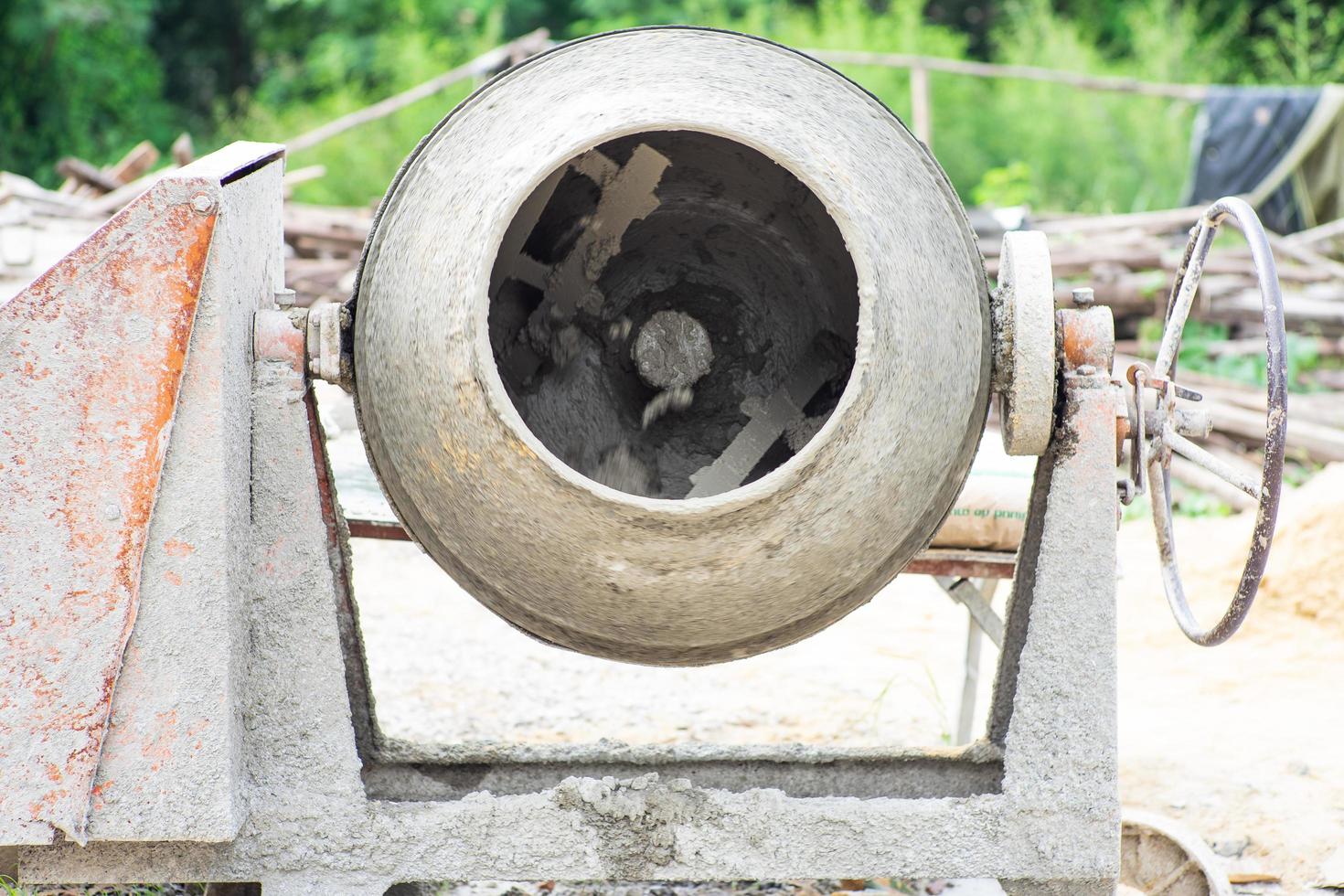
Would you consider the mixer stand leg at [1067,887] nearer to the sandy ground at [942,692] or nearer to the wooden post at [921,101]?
the sandy ground at [942,692]

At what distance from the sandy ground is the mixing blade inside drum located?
648mm

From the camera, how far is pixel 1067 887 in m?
2.21

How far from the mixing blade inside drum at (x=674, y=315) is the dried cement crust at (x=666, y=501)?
0.51 metres

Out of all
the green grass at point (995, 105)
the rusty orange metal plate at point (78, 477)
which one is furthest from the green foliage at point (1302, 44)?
the rusty orange metal plate at point (78, 477)

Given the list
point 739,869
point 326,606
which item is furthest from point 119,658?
point 739,869

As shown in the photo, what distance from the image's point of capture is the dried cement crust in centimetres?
189

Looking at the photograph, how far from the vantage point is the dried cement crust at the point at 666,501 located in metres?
1.89

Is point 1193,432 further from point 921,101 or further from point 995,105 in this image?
point 995,105

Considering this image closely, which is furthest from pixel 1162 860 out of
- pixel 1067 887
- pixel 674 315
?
pixel 674 315

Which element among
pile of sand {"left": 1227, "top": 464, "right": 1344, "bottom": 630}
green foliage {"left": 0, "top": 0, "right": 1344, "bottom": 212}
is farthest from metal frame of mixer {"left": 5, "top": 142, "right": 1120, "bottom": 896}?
green foliage {"left": 0, "top": 0, "right": 1344, "bottom": 212}

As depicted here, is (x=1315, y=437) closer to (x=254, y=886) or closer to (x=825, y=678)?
(x=825, y=678)

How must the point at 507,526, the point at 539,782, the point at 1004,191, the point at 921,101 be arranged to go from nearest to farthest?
the point at 507,526 < the point at 539,782 < the point at 921,101 < the point at 1004,191

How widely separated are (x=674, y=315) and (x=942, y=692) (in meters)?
2.10

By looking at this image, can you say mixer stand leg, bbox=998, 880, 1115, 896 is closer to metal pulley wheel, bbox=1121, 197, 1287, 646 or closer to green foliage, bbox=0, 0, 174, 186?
metal pulley wheel, bbox=1121, 197, 1287, 646
